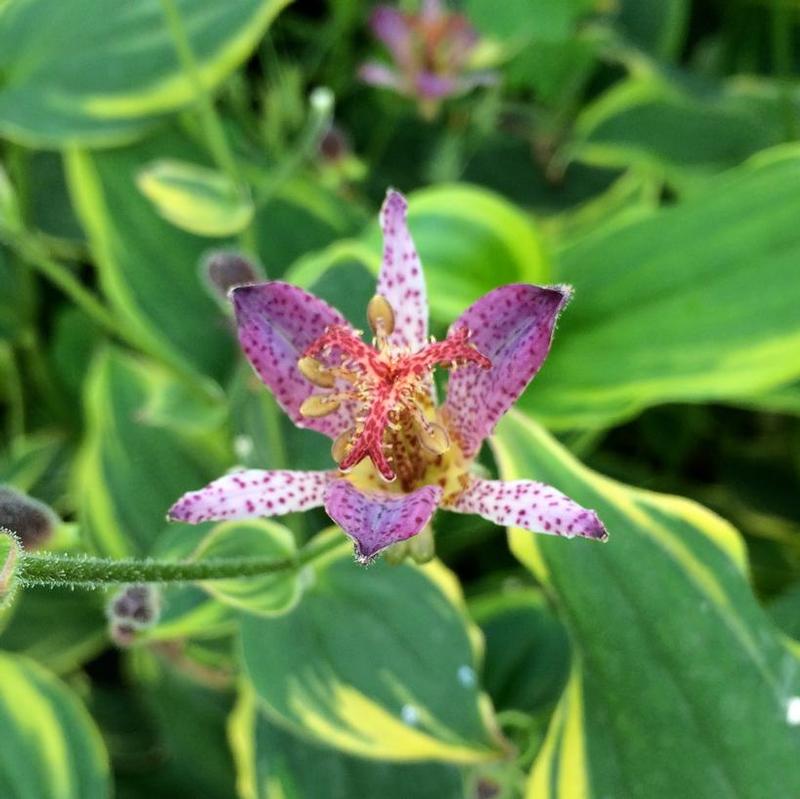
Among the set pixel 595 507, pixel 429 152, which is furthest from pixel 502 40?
pixel 595 507

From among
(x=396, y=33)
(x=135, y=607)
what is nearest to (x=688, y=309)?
(x=135, y=607)

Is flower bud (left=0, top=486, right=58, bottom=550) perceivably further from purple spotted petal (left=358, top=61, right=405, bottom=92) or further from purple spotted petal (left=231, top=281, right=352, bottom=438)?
purple spotted petal (left=358, top=61, right=405, bottom=92)

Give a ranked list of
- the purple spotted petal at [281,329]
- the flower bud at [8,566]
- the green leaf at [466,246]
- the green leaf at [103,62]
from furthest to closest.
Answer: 1. the green leaf at [103,62]
2. the green leaf at [466,246]
3. the purple spotted petal at [281,329]
4. the flower bud at [8,566]

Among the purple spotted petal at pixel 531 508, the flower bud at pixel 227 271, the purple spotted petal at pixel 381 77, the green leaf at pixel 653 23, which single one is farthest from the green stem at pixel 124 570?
the green leaf at pixel 653 23

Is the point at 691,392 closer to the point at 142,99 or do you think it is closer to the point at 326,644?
the point at 326,644

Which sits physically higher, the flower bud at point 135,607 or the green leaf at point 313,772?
the flower bud at point 135,607

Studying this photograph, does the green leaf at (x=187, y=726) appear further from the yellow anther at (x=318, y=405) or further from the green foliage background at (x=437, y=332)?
the yellow anther at (x=318, y=405)

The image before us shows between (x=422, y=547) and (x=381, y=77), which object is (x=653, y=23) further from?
(x=422, y=547)
